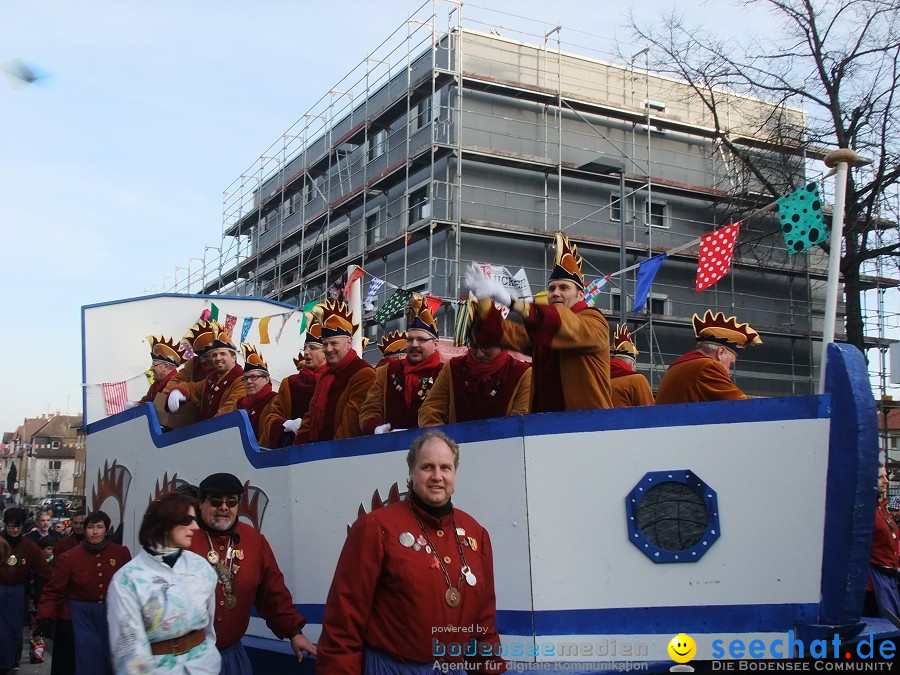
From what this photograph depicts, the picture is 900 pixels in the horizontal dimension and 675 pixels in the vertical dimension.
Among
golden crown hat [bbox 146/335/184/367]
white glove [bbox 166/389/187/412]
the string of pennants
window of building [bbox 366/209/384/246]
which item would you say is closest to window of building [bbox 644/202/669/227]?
window of building [bbox 366/209/384/246]

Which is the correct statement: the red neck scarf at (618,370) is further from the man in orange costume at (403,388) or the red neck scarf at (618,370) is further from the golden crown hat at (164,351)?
the golden crown hat at (164,351)

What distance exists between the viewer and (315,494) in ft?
19.5

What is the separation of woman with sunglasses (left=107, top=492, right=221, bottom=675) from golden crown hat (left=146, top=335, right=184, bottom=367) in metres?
6.64

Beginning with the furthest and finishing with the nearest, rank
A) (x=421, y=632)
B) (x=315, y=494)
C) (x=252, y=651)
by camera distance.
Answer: (x=252, y=651) → (x=315, y=494) → (x=421, y=632)

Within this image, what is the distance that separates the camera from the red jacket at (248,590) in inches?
190

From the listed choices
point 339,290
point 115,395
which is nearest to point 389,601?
point 339,290

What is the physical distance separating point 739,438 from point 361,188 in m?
23.9

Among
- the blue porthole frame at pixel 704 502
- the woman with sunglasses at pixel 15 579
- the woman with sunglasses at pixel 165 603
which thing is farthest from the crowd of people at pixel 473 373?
the woman with sunglasses at pixel 15 579

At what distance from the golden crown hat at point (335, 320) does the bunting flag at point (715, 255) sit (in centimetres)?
400

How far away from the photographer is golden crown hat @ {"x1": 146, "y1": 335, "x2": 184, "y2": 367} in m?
10.7

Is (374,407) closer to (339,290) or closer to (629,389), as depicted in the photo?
(629,389)

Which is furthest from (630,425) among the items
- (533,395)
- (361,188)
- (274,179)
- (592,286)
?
(274,179)

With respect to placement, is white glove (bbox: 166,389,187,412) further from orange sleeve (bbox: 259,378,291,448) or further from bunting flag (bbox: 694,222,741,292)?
bunting flag (bbox: 694,222,741,292)

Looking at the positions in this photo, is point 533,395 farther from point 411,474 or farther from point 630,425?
point 411,474
